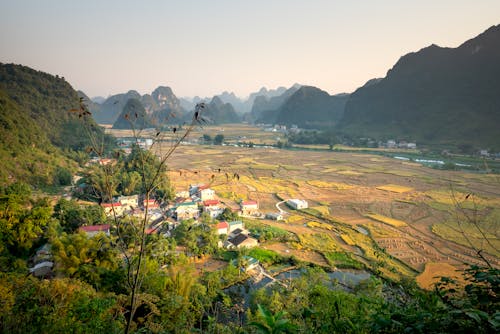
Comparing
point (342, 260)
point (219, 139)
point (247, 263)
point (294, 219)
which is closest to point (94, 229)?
point (247, 263)

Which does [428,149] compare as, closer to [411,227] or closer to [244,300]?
[411,227]

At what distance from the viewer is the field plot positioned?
18.2m

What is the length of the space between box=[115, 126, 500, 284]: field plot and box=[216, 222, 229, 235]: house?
12.5 feet

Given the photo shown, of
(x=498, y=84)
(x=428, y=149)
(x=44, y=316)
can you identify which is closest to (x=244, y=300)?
(x=44, y=316)

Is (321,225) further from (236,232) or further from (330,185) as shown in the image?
(330,185)

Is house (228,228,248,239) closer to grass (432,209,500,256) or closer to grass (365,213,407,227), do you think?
grass (365,213,407,227)

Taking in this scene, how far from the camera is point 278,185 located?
113 feet

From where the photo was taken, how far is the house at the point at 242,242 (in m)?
18.0

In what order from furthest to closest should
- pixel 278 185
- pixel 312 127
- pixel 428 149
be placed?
pixel 312 127
pixel 428 149
pixel 278 185

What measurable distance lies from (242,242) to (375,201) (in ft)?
54.9

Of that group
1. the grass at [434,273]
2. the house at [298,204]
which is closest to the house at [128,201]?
the house at [298,204]

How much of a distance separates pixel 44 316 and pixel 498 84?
9108cm

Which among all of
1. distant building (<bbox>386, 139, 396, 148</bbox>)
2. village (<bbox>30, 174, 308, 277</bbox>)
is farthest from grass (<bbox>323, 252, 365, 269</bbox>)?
distant building (<bbox>386, 139, 396, 148</bbox>)

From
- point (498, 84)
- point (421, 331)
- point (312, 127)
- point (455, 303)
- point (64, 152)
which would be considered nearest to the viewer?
point (421, 331)
